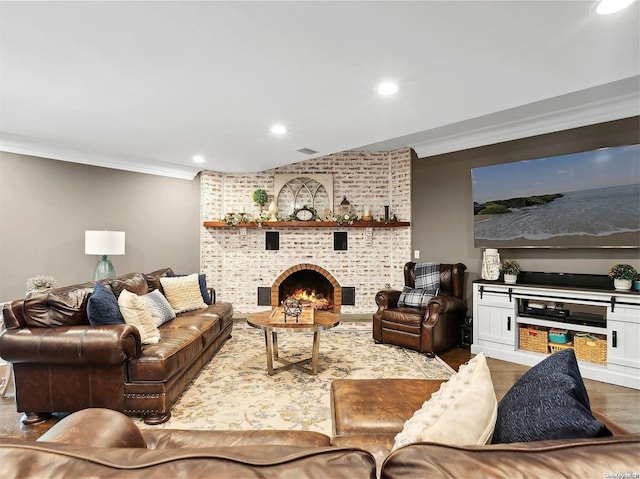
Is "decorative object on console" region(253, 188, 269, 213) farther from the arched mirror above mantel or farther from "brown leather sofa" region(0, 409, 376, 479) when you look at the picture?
"brown leather sofa" region(0, 409, 376, 479)

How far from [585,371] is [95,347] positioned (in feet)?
13.8

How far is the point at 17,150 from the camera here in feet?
12.5

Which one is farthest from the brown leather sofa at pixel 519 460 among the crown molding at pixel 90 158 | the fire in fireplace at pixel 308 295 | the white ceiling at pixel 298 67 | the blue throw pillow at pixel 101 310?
the fire in fireplace at pixel 308 295

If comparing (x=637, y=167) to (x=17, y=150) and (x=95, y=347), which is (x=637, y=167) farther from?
(x=17, y=150)

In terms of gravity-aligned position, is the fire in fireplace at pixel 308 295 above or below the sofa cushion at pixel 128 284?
below

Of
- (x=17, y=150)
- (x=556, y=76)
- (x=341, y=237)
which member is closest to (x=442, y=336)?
(x=341, y=237)

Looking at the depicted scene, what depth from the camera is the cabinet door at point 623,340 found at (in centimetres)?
290

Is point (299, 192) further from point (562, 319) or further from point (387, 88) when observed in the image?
point (562, 319)

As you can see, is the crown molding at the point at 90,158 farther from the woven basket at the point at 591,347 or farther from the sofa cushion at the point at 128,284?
the woven basket at the point at 591,347

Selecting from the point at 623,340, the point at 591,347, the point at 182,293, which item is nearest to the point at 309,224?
the point at 182,293

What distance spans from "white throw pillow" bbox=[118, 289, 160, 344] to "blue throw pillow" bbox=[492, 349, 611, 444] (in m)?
2.47

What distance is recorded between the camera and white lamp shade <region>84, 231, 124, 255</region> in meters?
3.87

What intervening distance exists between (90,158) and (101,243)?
1329 mm

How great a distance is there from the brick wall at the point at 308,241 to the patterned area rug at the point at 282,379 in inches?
42.5
